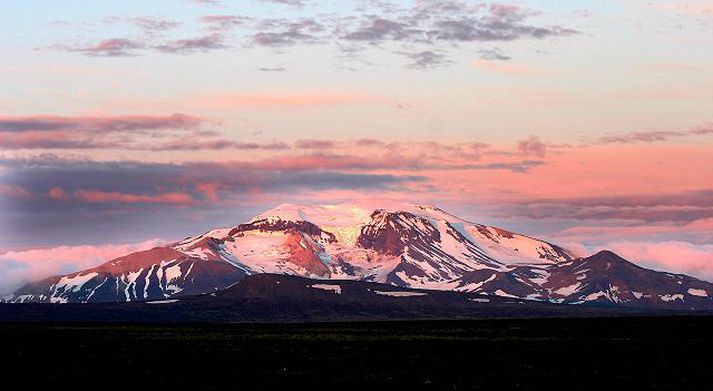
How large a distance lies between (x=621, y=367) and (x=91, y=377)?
36.3 m

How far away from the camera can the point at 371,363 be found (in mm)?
93188

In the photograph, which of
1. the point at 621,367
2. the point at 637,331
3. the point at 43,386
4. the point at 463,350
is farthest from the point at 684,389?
the point at 637,331

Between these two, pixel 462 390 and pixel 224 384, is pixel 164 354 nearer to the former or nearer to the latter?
pixel 224 384

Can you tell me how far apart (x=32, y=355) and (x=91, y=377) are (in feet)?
87.2

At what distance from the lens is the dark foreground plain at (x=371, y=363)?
244ft

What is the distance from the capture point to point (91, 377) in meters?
80.2

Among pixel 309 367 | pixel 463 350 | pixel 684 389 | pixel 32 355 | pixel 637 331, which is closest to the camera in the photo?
pixel 684 389

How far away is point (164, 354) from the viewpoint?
356 feet

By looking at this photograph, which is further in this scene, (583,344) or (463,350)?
(583,344)

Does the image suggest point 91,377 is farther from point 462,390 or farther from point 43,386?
point 462,390

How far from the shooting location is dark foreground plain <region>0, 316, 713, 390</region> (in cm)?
7425

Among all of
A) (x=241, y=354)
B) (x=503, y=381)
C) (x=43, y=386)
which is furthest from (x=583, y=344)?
(x=43, y=386)

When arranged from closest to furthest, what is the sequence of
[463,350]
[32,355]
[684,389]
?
1. [684,389]
2. [32,355]
3. [463,350]

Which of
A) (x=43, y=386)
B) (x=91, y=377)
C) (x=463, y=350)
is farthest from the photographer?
(x=463, y=350)
